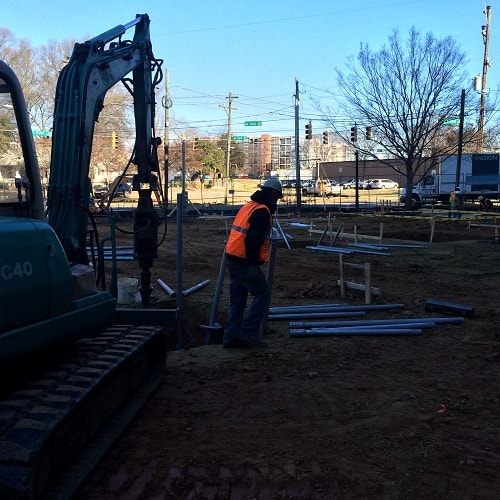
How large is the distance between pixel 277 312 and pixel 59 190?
4.23 metres

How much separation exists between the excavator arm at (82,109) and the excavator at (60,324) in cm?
1

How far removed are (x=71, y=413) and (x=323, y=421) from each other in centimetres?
212

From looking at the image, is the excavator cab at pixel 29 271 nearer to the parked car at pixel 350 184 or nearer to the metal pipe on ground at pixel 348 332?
the metal pipe on ground at pixel 348 332

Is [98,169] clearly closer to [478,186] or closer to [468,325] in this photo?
[478,186]

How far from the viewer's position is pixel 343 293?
406 inches

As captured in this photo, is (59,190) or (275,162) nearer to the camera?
(59,190)

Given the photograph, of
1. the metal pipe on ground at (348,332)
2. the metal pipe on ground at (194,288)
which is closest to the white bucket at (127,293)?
the metal pipe on ground at (194,288)

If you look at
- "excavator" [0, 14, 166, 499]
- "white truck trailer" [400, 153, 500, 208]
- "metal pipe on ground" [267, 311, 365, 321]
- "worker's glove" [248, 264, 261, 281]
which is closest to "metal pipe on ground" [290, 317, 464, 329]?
"metal pipe on ground" [267, 311, 365, 321]

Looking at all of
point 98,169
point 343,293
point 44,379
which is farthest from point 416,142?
point 98,169

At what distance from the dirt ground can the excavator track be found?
16 cm

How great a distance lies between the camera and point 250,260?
6766mm

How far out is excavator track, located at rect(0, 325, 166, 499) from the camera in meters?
3.18

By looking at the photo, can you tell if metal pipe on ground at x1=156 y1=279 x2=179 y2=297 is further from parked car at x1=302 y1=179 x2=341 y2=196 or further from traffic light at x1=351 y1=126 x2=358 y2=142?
parked car at x1=302 y1=179 x2=341 y2=196

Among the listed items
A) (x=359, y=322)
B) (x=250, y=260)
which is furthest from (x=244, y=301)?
(x=359, y=322)
